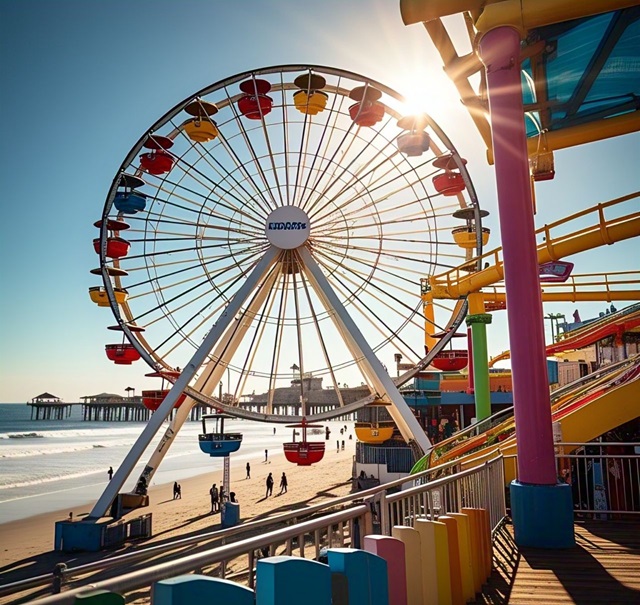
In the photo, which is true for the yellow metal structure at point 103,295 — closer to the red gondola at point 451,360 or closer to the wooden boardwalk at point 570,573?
the red gondola at point 451,360

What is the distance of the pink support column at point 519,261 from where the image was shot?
5.98 m

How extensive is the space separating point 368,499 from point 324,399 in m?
84.2

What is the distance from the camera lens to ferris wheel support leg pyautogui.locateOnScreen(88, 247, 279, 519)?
618 inches

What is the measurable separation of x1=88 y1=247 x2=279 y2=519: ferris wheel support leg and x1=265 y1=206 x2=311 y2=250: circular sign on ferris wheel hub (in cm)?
84

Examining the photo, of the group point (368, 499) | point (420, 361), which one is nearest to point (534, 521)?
point (368, 499)

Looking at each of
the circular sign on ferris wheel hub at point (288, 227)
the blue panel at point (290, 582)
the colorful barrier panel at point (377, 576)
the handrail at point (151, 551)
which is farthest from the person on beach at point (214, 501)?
the blue panel at point (290, 582)

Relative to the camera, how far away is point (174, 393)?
16031 mm

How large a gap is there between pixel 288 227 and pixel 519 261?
39.2 feet

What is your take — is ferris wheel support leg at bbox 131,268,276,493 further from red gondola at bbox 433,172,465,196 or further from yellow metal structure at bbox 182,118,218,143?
red gondola at bbox 433,172,465,196

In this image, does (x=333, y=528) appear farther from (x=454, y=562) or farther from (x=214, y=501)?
(x=214, y=501)

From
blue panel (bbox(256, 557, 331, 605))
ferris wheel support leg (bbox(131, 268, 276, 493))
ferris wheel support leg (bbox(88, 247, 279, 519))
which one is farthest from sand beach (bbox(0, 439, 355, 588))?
blue panel (bbox(256, 557, 331, 605))

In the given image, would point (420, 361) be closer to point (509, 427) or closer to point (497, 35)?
point (509, 427)

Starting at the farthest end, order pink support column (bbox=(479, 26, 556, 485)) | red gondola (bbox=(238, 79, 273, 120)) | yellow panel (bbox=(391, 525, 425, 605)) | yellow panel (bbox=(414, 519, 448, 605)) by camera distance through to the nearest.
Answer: red gondola (bbox=(238, 79, 273, 120)) < pink support column (bbox=(479, 26, 556, 485)) < yellow panel (bbox=(414, 519, 448, 605)) < yellow panel (bbox=(391, 525, 425, 605))

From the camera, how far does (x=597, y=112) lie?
9078mm
